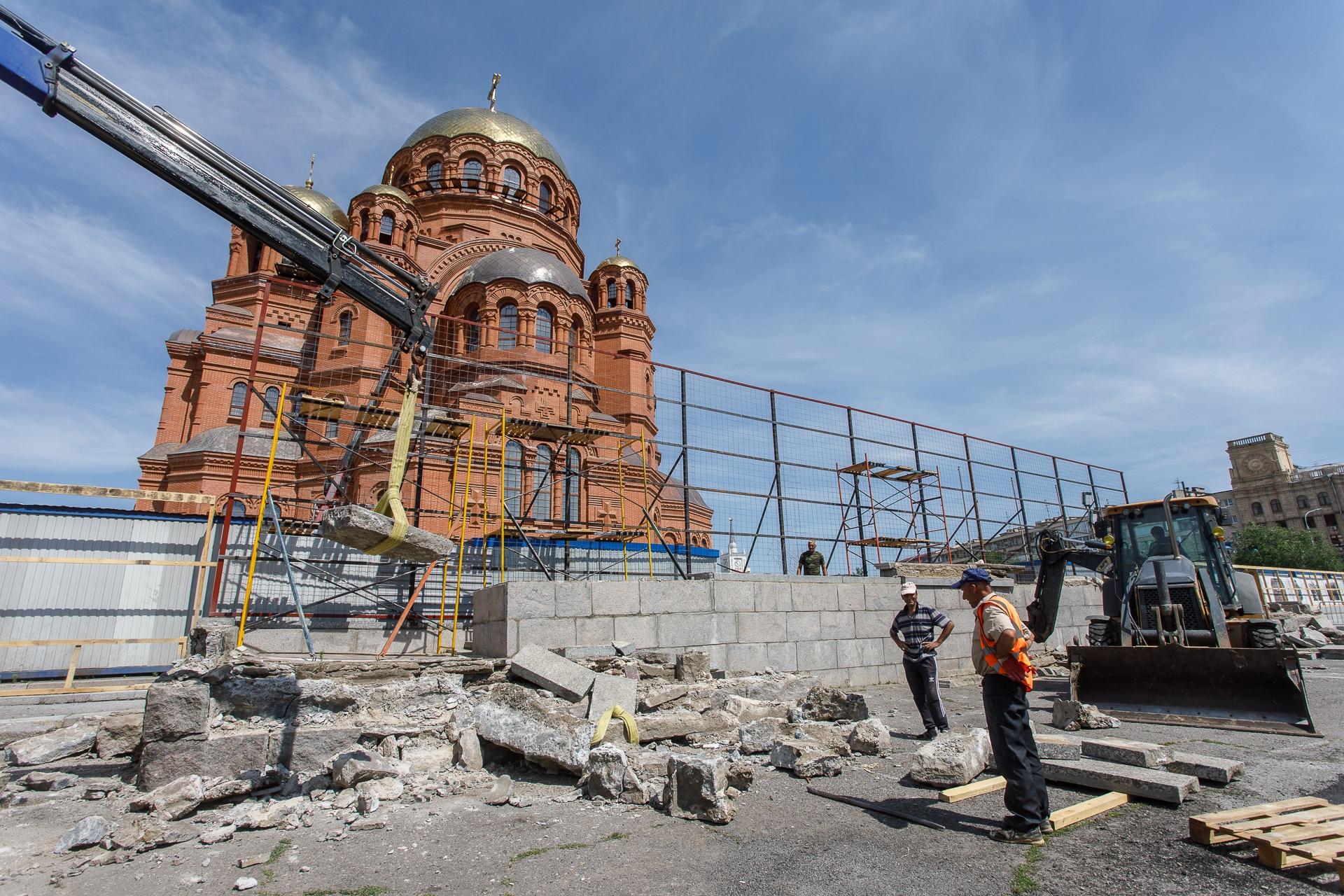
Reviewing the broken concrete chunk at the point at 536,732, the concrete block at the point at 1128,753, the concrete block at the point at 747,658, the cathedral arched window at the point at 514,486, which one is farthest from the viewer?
the cathedral arched window at the point at 514,486

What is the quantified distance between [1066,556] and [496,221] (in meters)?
25.2

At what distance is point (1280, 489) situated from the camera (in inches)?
2292

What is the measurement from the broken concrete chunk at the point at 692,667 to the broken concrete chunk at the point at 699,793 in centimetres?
291

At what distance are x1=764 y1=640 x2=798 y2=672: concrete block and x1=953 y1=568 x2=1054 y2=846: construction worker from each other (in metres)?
5.01

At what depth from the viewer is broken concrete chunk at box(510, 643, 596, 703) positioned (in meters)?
5.92

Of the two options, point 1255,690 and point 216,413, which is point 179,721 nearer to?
point 1255,690

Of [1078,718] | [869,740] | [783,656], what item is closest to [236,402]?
[783,656]

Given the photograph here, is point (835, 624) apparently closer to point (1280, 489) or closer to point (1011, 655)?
point (1011, 655)

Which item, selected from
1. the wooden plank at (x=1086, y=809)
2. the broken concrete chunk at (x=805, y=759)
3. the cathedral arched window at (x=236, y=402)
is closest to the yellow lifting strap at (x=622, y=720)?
the broken concrete chunk at (x=805, y=759)

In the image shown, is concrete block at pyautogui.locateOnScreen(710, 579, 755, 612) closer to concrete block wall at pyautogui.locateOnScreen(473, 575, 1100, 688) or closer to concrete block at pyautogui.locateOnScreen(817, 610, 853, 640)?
concrete block wall at pyautogui.locateOnScreen(473, 575, 1100, 688)

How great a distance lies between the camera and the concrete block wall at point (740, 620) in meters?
7.18

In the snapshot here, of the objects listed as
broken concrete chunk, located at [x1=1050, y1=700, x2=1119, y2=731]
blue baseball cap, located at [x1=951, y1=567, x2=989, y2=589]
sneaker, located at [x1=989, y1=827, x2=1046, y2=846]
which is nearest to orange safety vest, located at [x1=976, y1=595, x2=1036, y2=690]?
blue baseball cap, located at [x1=951, y1=567, x2=989, y2=589]

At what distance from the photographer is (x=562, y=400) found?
18.0 m

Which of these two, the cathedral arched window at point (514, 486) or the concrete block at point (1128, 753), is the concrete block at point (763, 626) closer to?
the concrete block at point (1128, 753)
